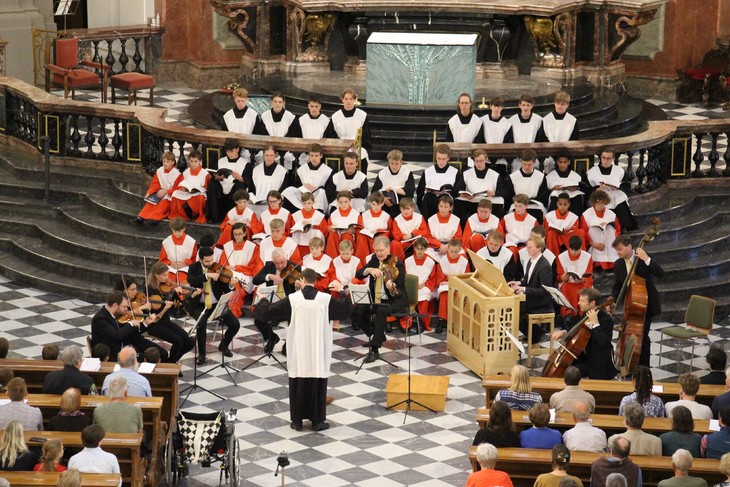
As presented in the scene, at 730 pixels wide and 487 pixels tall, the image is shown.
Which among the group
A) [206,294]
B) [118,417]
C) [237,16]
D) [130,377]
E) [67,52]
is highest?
[237,16]

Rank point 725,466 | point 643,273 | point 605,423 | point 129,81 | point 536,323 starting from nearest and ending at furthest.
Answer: point 725,466 < point 605,423 < point 643,273 < point 536,323 < point 129,81

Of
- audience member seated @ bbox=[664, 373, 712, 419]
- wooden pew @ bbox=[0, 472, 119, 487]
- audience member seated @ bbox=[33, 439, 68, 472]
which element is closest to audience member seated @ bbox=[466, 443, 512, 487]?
audience member seated @ bbox=[664, 373, 712, 419]

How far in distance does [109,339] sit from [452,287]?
3.29 m

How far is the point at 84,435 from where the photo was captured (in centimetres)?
1070

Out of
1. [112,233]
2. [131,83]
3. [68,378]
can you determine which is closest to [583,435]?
[68,378]

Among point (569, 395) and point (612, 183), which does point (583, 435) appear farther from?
point (612, 183)

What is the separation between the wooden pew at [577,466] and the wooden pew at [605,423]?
1.73 ft

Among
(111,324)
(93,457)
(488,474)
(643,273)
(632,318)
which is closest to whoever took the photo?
(488,474)

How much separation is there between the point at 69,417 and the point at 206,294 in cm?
342

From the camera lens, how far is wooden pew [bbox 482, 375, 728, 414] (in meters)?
12.4

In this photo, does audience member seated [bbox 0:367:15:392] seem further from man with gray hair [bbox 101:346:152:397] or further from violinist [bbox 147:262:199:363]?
violinist [bbox 147:262:199:363]

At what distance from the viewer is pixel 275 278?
15.0 meters

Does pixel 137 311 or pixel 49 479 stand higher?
pixel 137 311

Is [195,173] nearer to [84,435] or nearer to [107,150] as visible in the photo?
[107,150]
